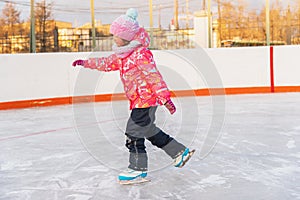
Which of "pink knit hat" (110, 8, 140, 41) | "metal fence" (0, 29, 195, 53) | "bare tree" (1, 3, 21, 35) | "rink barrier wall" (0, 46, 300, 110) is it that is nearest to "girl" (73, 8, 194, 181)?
"pink knit hat" (110, 8, 140, 41)

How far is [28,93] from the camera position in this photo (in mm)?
6891

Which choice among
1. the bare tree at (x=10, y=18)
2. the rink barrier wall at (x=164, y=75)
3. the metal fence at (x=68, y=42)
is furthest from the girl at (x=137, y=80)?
the bare tree at (x=10, y=18)

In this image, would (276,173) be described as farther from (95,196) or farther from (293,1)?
(293,1)

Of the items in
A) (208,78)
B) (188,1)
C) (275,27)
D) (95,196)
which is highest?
(188,1)

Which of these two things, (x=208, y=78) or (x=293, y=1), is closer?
(x=208, y=78)

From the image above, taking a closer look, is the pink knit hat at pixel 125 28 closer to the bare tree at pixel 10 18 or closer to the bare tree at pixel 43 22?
the bare tree at pixel 43 22

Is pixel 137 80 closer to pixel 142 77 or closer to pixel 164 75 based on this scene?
pixel 142 77

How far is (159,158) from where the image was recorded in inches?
121

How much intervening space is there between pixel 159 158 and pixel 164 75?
16.2 feet

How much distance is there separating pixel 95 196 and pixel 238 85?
6.12m

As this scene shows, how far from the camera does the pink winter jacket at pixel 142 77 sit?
7.70 ft

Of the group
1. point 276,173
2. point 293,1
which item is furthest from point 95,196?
point 293,1

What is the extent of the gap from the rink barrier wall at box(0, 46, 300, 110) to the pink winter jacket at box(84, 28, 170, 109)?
4659 mm

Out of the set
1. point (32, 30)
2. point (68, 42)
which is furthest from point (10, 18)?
point (32, 30)
